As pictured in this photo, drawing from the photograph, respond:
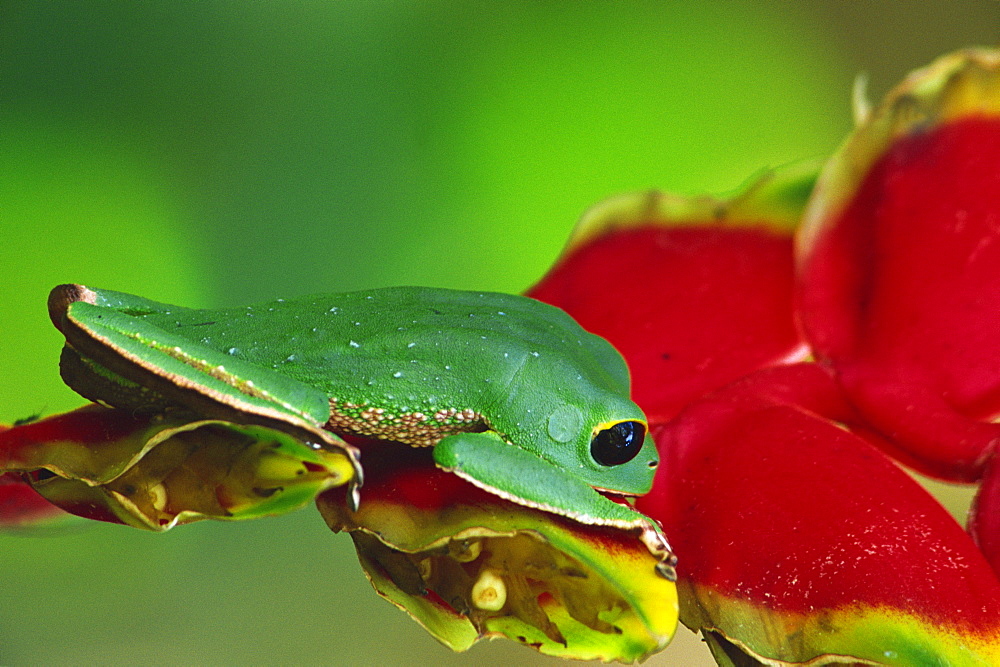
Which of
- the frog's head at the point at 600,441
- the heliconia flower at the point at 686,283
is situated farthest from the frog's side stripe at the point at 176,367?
the heliconia flower at the point at 686,283

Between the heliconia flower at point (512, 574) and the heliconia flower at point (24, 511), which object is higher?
the heliconia flower at point (512, 574)

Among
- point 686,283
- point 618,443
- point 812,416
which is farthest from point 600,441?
point 686,283

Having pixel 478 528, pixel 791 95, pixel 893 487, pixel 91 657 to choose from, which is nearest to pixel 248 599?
pixel 91 657

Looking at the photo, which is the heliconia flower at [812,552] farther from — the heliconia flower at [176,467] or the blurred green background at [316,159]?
the heliconia flower at [176,467]

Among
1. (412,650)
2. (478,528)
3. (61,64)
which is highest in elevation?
(61,64)

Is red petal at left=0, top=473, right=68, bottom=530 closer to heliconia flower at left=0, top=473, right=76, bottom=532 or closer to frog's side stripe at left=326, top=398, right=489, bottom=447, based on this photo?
heliconia flower at left=0, top=473, right=76, bottom=532

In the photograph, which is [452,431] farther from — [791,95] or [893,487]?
[791,95]
